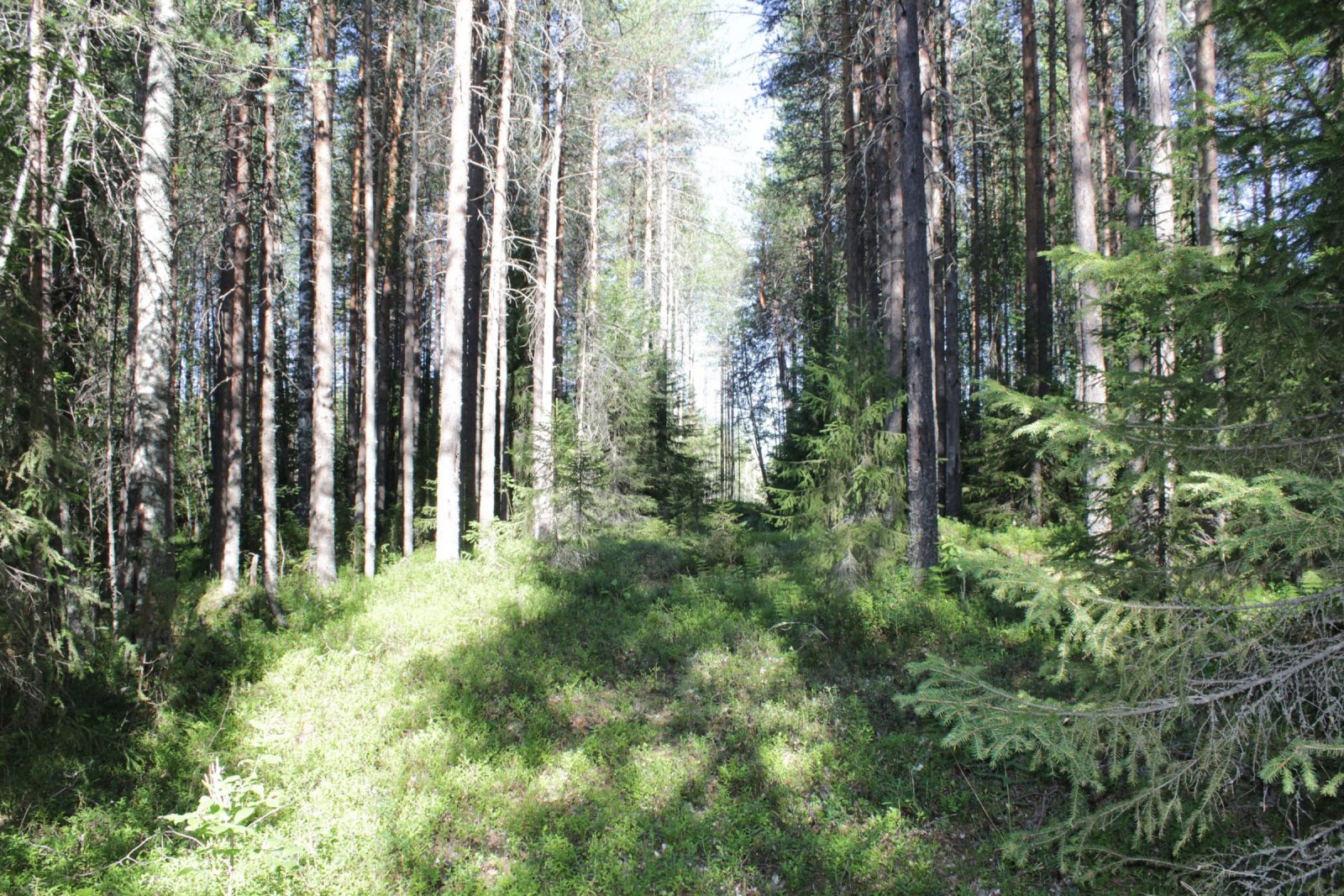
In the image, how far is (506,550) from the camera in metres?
11.2

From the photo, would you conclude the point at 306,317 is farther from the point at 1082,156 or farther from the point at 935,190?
the point at 1082,156

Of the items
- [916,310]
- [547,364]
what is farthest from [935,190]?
[547,364]

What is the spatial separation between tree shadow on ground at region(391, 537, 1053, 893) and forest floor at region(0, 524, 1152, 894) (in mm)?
23

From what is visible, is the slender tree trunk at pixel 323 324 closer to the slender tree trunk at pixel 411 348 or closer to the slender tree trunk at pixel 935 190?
the slender tree trunk at pixel 411 348

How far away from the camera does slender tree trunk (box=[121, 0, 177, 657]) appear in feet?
21.9

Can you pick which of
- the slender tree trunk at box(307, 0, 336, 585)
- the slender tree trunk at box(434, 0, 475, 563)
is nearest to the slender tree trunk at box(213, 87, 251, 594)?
the slender tree trunk at box(307, 0, 336, 585)

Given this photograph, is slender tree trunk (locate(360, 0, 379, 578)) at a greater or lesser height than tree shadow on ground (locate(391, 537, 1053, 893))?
greater

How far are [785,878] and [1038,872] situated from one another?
1.77 metres

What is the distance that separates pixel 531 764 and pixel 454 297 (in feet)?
26.5

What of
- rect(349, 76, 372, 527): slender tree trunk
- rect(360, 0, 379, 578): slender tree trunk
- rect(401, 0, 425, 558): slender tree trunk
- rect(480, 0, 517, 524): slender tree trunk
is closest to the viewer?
rect(360, 0, 379, 578): slender tree trunk

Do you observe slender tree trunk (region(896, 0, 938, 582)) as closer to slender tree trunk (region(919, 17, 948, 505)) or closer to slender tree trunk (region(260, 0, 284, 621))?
slender tree trunk (region(919, 17, 948, 505))

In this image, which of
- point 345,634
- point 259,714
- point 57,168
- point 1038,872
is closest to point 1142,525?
point 1038,872

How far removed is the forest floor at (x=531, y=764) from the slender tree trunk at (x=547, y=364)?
327 cm

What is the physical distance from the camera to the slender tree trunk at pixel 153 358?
6684 millimetres
